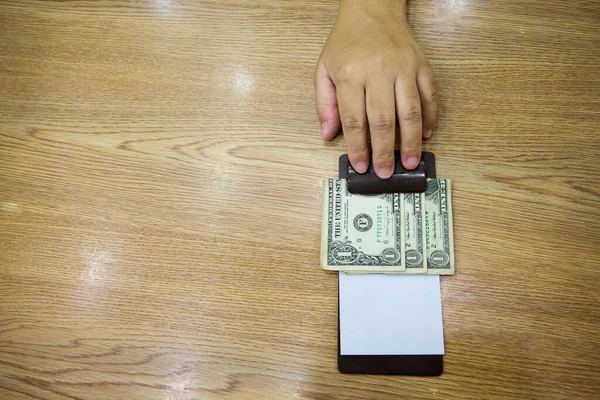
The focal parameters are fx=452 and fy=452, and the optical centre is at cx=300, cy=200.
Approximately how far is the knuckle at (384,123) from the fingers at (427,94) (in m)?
0.08

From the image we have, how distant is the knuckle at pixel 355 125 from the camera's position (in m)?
0.85

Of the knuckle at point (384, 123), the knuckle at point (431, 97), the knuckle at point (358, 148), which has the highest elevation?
the knuckle at point (431, 97)

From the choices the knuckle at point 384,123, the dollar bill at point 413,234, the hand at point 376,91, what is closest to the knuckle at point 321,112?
the hand at point 376,91

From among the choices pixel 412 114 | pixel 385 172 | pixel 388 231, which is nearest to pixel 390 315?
pixel 388 231

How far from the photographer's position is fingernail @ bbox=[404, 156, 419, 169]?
2.80 ft

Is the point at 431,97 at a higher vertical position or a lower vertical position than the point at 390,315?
higher

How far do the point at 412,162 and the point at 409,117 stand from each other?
0.08m

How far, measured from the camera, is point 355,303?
2.68 ft

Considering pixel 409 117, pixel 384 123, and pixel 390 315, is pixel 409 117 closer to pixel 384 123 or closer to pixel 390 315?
pixel 384 123

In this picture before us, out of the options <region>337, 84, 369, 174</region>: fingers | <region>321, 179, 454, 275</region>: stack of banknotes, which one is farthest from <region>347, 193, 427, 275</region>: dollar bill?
<region>337, 84, 369, 174</region>: fingers

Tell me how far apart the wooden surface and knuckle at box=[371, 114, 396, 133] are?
0.10 metres

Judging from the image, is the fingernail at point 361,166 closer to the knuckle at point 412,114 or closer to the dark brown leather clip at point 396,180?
the dark brown leather clip at point 396,180

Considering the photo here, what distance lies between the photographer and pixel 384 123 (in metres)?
0.83

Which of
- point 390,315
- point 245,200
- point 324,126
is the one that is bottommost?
point 390,315
